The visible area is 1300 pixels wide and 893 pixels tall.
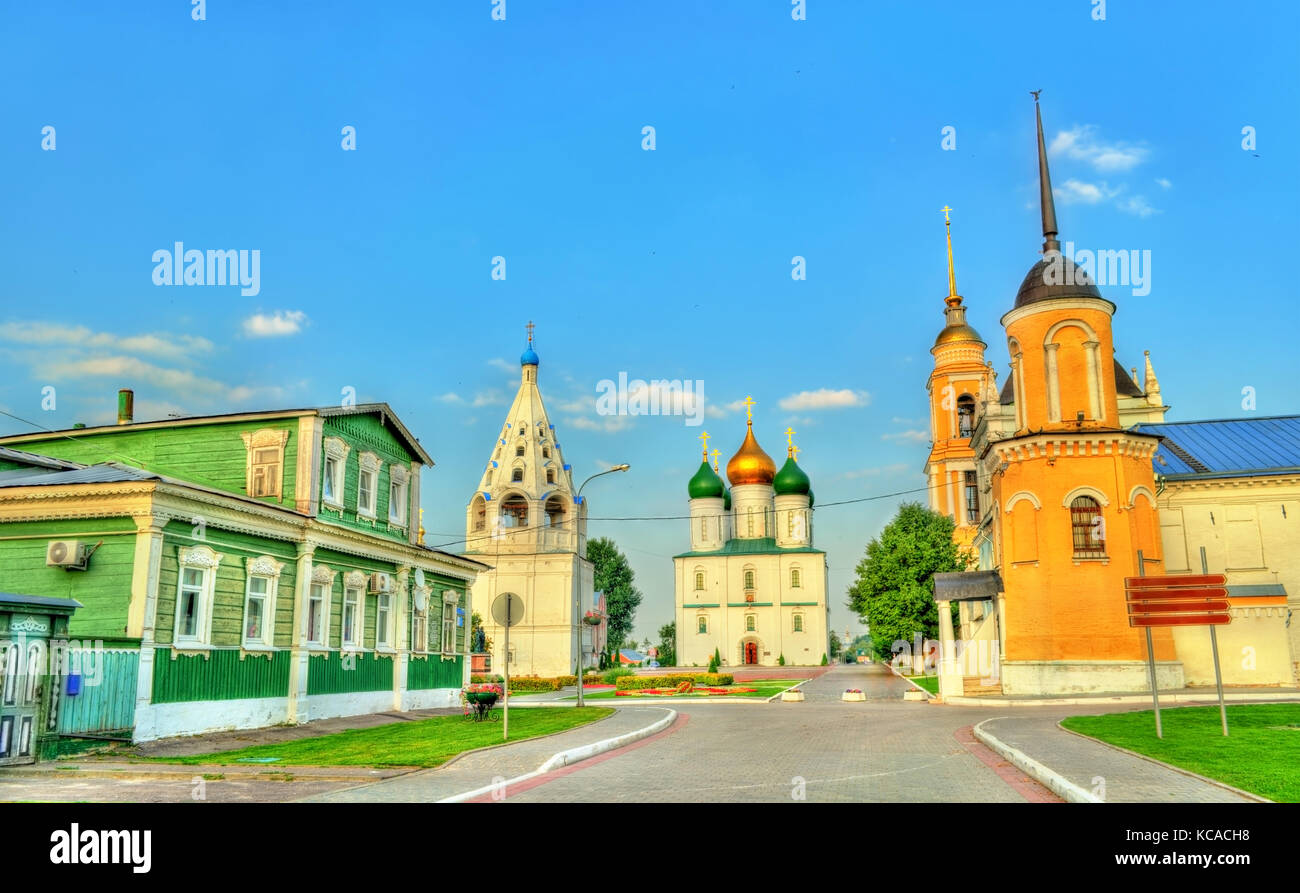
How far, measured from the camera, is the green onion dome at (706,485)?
8544cm

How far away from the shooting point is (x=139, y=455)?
23688mm

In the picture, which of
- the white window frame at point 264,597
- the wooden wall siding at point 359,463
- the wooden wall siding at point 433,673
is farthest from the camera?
the wooden wall siding at point 433,673

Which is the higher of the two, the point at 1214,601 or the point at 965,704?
the point at 1214,601

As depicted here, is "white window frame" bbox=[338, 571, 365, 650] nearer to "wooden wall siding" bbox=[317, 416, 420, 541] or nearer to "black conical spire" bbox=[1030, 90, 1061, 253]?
"wooden wall siding" bbox=[317, 416, 420, 541]

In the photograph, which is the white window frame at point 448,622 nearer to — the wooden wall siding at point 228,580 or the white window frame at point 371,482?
the white window frame at point 371,482

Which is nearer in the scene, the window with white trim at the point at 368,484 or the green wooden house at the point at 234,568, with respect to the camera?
the green wooden house at the point at 234,568

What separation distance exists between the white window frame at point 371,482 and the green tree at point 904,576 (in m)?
31.6

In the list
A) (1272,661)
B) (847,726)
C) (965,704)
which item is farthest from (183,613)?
(1272,661)

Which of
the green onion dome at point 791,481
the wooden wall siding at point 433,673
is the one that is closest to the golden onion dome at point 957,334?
the green onion dome at point 791,481

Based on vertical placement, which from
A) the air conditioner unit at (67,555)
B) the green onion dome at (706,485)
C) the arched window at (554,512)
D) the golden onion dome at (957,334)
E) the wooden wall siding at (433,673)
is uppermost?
the golden onion dome at (957,334)

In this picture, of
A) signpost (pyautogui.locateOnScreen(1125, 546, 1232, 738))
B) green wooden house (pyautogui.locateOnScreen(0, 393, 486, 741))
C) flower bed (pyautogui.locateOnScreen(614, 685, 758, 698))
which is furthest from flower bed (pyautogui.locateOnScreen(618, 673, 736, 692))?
signpost (pyautogui.locateOnScreen(1125, 546, 1232, 738))

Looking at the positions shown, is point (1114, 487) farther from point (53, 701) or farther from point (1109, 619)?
point (53, 701)

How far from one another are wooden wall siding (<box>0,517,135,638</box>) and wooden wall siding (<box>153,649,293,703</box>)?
1151mm
